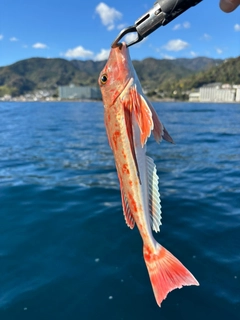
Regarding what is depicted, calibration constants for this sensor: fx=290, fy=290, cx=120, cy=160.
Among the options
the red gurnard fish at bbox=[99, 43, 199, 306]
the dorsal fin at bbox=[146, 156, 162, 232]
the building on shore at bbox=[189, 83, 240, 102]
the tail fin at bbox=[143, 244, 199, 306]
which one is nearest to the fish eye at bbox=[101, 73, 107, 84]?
the red gurnard fish at bbox=[99, 43, 199, 306]

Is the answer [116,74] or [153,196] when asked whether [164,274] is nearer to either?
[153,196]

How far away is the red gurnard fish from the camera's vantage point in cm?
302

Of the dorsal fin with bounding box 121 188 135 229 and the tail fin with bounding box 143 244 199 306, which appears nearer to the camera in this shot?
the tail fin with bounding box 143 244 199 306

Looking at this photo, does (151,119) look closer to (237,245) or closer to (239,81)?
(237,245)

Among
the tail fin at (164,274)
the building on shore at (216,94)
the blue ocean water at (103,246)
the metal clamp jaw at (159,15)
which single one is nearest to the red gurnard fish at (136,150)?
the tail fin at (164,274)

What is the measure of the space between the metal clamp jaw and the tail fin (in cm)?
233

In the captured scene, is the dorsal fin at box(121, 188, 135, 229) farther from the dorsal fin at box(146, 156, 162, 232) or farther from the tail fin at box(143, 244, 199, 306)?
the tail fin at box(143, 244, 199, 306)

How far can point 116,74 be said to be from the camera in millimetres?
3102

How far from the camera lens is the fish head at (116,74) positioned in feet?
9.97

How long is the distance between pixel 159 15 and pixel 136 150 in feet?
4.27

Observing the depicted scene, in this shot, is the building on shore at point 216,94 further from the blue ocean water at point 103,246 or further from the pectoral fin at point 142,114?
the pectoral fin at point 142,114

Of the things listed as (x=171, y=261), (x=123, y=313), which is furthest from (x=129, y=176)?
(x=123, y=313)

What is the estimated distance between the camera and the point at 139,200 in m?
3.26

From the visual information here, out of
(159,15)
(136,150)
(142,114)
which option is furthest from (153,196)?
(159,15)
